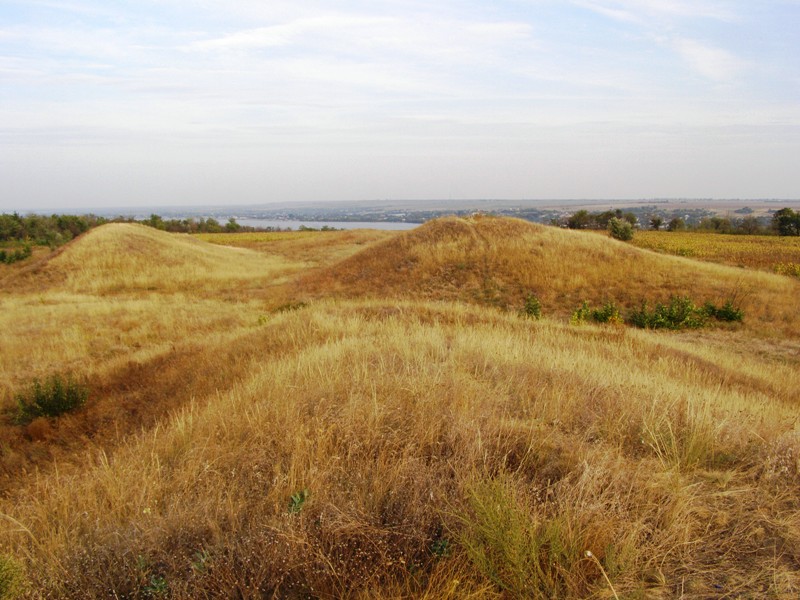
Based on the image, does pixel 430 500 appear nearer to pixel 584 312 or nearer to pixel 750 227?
pixel 584 312

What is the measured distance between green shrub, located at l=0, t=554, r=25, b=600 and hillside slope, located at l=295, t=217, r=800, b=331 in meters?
16.1

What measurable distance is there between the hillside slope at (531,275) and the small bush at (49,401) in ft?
38.2

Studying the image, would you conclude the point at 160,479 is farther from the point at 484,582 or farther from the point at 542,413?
→ the point at 542,413

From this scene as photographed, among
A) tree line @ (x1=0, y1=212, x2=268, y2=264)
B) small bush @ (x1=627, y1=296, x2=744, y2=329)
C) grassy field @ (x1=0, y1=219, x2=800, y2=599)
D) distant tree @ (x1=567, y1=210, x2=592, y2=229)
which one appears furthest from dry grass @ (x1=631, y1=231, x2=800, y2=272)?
tree line @ (x1=0, y1=212, x2=268, y2=264)

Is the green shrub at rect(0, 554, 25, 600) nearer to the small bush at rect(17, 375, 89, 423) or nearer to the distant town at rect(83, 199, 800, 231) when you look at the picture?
the small bush at rect(17, 375, 89, 423)

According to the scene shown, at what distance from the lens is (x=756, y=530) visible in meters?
2.74

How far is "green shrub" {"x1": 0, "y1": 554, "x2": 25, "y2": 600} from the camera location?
7.07 ft

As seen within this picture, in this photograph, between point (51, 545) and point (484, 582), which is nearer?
point (484, 582)

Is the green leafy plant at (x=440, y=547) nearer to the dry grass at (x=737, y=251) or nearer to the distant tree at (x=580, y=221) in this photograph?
the dry grass at (x=737, y=251)

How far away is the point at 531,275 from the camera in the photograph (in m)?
19.3

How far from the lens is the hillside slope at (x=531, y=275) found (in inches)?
695

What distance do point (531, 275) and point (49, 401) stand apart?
16.7 metres

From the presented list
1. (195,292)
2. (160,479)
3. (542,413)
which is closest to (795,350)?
(542,413)

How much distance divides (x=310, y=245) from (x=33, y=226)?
78.9 feet
